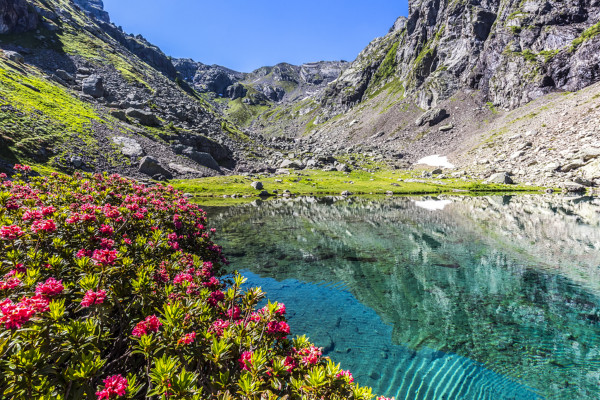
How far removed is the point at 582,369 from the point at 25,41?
185484mm

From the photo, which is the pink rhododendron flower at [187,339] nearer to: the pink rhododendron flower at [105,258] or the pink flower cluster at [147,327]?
the pink flower cluster at [147,327]

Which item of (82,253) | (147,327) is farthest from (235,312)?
(82,253)

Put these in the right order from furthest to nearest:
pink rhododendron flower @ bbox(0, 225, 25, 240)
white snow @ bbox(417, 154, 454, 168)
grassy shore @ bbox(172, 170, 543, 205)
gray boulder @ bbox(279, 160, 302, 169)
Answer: white snow @ bbox(417, 154, 454, 168), gray boulder @ bbox(279, 160, 302, 169), grassy shore @ bbox(172, 170, 543, 205), pink rhododendron flower @ bbox(0, 225, 25, 240)

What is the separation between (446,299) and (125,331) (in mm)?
18641

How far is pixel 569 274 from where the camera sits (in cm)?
2142

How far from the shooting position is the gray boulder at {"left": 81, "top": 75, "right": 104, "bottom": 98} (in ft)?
341

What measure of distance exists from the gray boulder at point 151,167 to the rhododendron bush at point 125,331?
71.1 m

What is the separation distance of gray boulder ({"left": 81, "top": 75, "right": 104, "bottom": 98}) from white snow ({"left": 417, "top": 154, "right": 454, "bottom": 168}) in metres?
150

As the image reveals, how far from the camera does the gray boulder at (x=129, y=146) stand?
75.6 metres

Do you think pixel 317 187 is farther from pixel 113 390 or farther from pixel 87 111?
pixel 113 390

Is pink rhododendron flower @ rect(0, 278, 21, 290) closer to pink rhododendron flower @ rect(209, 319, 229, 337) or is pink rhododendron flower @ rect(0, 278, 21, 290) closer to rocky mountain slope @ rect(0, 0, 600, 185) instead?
pink rhododendron flower @ rect(209, 319, 229, 337)

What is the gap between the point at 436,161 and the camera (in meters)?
135

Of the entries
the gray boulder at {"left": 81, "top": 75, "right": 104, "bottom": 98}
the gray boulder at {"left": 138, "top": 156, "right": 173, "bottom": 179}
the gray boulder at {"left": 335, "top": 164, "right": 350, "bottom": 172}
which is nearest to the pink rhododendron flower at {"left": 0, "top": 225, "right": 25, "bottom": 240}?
the gray boulder at {"left": 138, "top": 156, "right": 173, "bottom": 179}

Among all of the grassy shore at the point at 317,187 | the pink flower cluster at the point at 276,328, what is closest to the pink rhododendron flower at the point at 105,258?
the pink flower cluster at the point at 276,328
